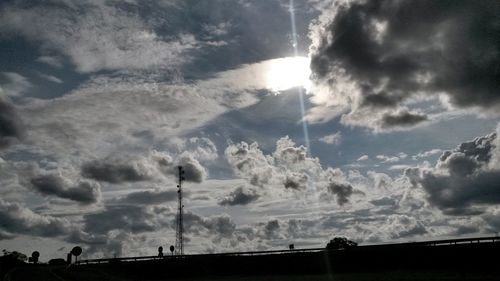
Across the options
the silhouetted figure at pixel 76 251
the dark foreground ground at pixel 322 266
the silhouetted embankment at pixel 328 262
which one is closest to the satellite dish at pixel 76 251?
the silhouetted figure at pixel 76 251

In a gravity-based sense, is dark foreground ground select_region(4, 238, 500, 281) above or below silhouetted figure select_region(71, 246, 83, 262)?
below

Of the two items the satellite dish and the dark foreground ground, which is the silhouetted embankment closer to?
the dark foreground ground

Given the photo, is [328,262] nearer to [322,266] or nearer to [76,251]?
[322,266]

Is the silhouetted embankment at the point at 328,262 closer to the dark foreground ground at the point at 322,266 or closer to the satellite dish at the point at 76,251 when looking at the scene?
the dark foreground ground at the point at 322,266

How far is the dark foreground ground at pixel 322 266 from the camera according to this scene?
3675 centimetres

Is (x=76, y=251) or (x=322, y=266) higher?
(x=76, y=251)

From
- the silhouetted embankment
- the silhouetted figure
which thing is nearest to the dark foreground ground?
the silhouetted embankment

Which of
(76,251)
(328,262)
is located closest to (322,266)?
(328,262)

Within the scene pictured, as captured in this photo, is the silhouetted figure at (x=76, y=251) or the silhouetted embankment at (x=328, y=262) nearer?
the silhouetted embankment at (x=328, y=262)

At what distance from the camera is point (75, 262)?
6388cm

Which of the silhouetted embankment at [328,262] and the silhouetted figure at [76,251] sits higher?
the silhouetted figure at [76,251]

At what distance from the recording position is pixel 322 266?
157ft

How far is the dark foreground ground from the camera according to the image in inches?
1447

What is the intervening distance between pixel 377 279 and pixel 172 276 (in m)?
23.3
